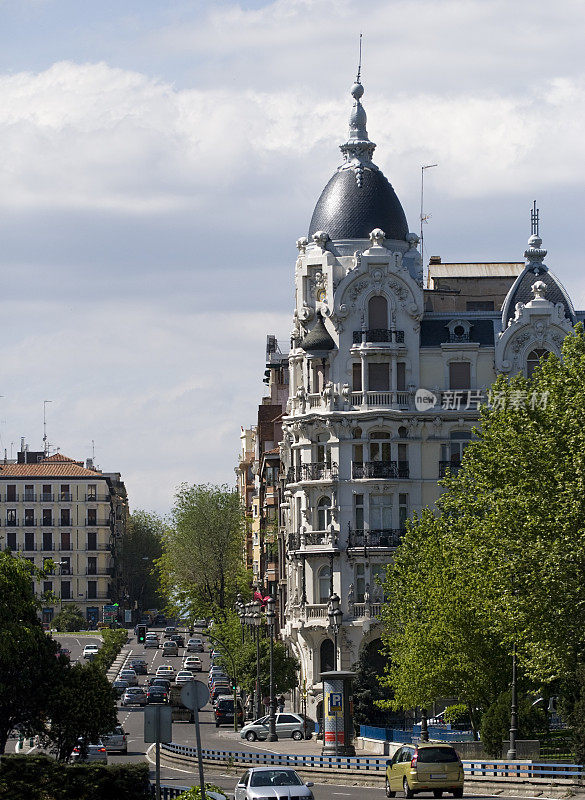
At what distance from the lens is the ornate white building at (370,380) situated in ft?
293

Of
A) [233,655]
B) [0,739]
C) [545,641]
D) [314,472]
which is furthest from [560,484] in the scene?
[233,655]

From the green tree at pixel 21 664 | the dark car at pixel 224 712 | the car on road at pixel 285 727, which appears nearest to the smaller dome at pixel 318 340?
the car on road at pixel 285 727

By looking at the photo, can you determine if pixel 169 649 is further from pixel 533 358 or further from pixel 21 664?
pixel 21 664

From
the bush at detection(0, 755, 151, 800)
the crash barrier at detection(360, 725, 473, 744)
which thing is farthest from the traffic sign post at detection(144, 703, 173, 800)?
the crash barrier at detection(360, 725, 473, 744)

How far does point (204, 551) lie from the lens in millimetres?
159750

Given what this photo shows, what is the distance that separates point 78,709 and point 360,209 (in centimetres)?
4174

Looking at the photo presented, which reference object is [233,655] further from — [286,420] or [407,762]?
[407,762]

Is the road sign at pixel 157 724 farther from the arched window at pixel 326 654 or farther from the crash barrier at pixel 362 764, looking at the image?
the arched window at pixel 326 654

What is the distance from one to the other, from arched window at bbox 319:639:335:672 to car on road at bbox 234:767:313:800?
44522 millimetres

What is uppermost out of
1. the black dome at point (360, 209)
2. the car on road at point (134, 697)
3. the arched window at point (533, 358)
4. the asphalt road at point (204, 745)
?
the black dome at point (360, 209)

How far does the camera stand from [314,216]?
307 ft

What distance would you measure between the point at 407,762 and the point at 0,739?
15060 millimetres

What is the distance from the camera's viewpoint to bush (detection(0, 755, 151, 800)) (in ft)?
132

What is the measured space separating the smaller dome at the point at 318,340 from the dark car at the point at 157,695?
30209mm
